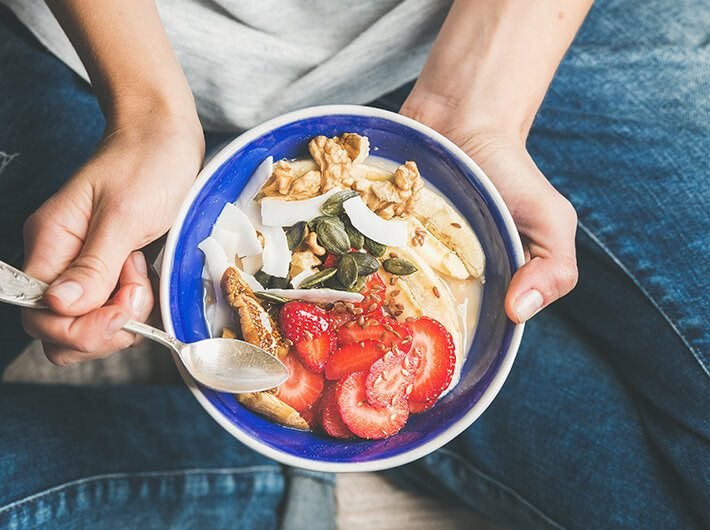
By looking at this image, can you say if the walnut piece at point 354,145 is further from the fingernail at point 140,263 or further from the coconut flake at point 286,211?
the fingernail at point 140,263

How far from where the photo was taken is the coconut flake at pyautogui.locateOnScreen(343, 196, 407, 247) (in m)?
0.85

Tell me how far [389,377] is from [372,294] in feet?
0.32

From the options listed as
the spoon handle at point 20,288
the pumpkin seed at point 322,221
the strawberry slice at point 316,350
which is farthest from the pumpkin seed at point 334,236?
the spoon handle at point 20,288

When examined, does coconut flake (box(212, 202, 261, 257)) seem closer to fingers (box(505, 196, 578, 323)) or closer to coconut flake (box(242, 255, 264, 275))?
coconut flake (box(242, 255, 264, 275))

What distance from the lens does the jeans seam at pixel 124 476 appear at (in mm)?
1096

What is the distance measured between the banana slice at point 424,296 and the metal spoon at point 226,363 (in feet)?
0.54

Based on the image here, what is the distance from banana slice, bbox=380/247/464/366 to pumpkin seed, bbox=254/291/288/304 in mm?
125

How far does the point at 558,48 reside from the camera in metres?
1.03

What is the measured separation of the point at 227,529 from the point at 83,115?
0.73 metres

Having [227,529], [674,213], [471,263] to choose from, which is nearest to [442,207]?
[471,263]

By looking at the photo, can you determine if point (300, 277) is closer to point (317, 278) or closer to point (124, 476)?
point (317, 278)

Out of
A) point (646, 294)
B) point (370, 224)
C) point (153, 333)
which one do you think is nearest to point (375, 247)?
point (370, 224)

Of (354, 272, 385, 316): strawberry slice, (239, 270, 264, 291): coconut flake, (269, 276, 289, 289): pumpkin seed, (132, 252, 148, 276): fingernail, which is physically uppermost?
(132, 252, 148, 276): fingernail

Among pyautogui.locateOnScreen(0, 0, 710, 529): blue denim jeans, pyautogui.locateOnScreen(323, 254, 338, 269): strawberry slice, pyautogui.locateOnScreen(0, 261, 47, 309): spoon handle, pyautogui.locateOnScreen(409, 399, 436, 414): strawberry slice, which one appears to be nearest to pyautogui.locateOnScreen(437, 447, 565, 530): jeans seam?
pyautogui.locateOnScreen(0, 0, 710, 529): blue denim jeans
